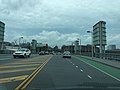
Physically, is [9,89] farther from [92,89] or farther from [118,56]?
[118,56]

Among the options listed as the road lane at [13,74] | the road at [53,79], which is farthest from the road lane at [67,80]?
the road lane at [13,74]

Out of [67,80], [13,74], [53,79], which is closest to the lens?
[67,80]

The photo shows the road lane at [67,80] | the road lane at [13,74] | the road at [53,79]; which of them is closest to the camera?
the road at [53,79]

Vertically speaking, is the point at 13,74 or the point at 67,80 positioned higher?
the point at 13,74

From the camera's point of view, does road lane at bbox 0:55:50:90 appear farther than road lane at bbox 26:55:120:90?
Yes

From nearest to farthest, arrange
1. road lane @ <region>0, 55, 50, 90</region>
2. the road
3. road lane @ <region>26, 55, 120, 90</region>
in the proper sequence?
the road, road lane @ <region>26, 55, 120, 90</region>, road lane @ <region>0, 55, 50, 90</region>

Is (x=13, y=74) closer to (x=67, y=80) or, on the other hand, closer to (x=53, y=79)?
(x=53, y=79)

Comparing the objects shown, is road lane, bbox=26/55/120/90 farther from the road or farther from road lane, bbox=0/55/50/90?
Result: road lane, bbox=0/55/50/90

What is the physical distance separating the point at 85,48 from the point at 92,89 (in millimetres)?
174229

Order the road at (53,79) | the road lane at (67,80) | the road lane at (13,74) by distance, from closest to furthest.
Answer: the road at (53,79), the road lane at (67,80), the road lane at (13,74)

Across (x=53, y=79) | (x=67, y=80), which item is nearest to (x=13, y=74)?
(x=53, y=79)

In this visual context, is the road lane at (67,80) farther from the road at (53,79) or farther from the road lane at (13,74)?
the road lane at (13,74)

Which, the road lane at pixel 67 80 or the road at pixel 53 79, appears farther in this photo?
the road lane at pixel 67 80

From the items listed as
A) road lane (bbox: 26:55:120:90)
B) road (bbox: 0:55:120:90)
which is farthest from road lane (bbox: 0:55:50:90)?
road lane (bbox: 26:55:120:90)
